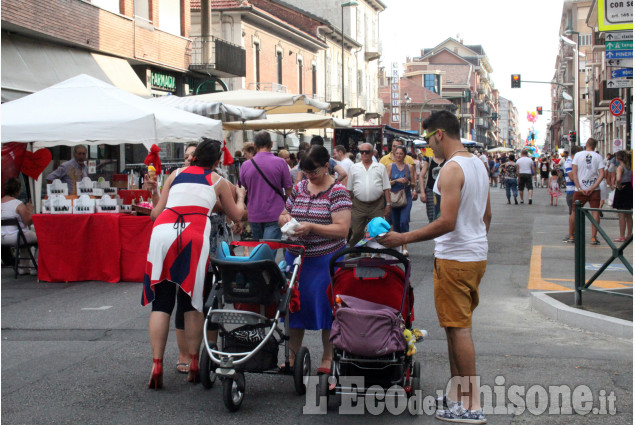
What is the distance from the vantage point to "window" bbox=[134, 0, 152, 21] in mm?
Answer: 24500

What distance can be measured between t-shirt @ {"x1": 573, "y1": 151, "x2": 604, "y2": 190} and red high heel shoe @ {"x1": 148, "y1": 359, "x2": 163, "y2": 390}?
971 centimetres

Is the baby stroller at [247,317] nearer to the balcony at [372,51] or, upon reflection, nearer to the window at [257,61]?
the window at [257,61]

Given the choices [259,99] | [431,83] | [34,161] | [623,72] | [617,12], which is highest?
[431,83]

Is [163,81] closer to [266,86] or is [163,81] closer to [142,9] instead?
[142,9]

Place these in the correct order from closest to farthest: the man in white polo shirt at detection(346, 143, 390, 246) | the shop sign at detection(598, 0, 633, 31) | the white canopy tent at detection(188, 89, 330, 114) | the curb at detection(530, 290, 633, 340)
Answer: the curb at detection(530, 290, 633, 340)
the shop sign at detection(598, 0, 633, 31)
the man in white polo shirt at detection(346, 143, 390, 246)
the white canopy tent at detection(188, 89, 330, 114)

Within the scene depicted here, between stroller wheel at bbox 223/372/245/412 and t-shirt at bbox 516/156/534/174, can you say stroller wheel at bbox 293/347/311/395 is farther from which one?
t-shirt at bbox 516/156/534/174

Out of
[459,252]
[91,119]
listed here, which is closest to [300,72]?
[91,119]

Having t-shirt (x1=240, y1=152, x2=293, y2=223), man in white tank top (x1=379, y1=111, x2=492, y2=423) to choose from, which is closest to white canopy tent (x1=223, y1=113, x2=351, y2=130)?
t-shirt (x1=240, y1=152, x2=293, y2=223)

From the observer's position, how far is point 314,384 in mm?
5477

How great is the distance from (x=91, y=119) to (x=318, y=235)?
6004mm

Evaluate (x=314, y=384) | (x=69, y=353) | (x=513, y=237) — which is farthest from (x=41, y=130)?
(x=513, y=237)

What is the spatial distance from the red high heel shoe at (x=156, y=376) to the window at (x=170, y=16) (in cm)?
2187

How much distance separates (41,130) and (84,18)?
11958 millimetres

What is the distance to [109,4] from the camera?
893 inches
